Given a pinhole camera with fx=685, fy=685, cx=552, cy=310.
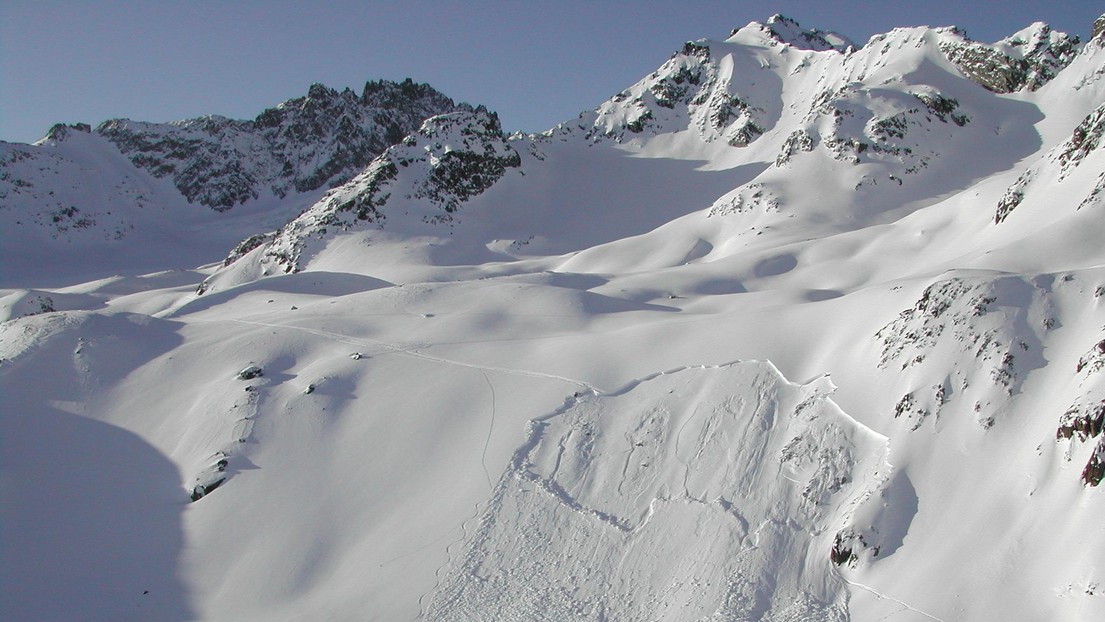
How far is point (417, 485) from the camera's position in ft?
60.4

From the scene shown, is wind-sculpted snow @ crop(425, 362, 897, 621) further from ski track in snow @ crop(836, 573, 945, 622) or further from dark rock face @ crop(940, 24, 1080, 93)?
dark rock face @ crop(940, 24, 1080, 93)

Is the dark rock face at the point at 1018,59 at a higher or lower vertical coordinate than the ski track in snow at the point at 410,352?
higher

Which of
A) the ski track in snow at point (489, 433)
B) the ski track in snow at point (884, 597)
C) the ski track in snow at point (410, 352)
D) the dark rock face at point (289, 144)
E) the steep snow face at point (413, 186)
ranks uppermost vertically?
the dark rock face at point (289, 144)

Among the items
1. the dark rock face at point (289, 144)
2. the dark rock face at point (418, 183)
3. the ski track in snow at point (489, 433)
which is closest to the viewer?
the ski track in snow at point (489, 433)

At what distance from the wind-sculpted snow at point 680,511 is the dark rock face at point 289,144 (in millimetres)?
91732

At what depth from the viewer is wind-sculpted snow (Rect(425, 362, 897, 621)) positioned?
14.0 m

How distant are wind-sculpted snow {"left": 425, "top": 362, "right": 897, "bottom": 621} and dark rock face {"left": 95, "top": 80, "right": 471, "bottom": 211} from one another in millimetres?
91732

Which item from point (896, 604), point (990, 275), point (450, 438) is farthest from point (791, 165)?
point (896, 604)

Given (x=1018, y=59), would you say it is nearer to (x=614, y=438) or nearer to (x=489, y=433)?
(x=614, y=438)

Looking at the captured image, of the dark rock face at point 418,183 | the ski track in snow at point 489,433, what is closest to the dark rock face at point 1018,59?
the dark rock face at point 418,183

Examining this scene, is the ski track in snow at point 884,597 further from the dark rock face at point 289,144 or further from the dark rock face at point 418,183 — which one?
the dark rock face at point 289,144

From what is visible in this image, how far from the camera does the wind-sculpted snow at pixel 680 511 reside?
550 inches

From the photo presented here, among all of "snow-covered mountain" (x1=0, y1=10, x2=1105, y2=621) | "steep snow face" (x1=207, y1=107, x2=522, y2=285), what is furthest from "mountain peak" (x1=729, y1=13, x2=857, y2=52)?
"snow-covered mountain" (x1=0, y1=10, x2=1105, y2=621)

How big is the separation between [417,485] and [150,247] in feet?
270
